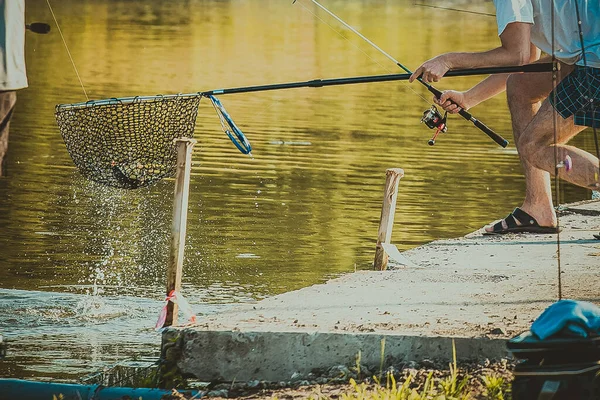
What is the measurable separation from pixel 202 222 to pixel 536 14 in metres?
5.63

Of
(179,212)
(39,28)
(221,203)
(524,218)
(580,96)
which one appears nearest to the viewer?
(580,96)

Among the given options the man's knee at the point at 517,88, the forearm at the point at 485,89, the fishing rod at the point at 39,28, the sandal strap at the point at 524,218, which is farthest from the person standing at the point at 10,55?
the sandal strap at the point at 524,218

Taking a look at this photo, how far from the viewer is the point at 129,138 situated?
812cm

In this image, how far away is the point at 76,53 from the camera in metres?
35.0

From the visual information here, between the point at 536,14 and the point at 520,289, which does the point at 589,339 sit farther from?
the point at 536,14

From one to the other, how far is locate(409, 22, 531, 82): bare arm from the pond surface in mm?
1783

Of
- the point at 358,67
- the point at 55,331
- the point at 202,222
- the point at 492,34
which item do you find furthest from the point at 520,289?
the point at 492,34

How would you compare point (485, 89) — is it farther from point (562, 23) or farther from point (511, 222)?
point (511, 222)

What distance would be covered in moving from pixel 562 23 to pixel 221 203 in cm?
664

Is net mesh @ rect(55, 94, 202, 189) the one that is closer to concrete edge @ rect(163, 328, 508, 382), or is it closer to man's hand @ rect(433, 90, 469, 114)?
man's hand @ rect(433, 90, 469, 114)

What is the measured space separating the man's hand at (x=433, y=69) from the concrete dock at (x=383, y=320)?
3.85 feet

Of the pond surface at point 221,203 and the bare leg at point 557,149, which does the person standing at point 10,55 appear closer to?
the pond surface at point 221,203

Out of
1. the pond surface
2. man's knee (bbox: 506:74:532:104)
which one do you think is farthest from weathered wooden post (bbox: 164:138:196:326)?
man's knee (bbox: 506:74:532:104)

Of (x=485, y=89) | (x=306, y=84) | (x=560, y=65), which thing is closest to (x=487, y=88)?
(x=485, y=89)
